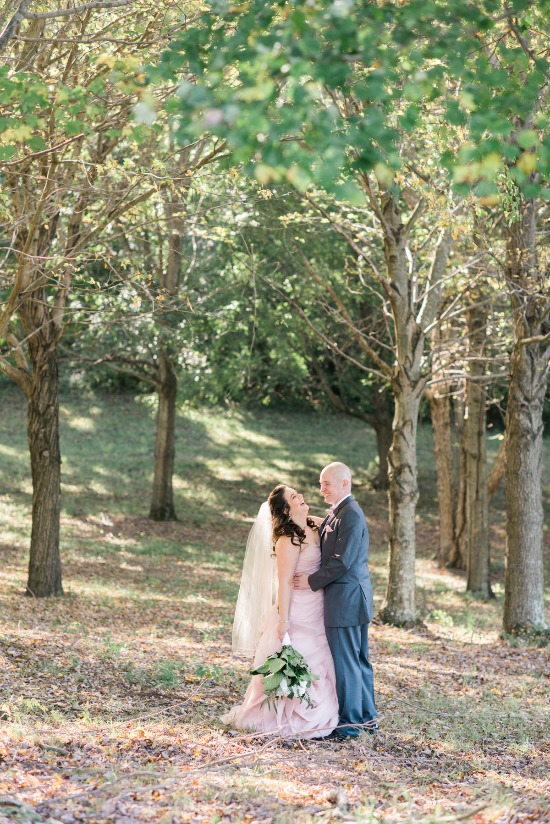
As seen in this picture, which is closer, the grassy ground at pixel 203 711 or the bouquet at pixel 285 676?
the grassy ground at pixel 203 711

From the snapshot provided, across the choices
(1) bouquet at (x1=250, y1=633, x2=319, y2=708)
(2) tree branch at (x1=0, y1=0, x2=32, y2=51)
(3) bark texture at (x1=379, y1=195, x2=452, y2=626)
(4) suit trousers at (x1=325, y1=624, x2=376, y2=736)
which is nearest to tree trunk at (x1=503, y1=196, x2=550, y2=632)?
(3) bark texture at (x1=379, y1=195, x2=452, y2=626)

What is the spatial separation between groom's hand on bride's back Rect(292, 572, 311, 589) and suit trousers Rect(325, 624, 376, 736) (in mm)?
393

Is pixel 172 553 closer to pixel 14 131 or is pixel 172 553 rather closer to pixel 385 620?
pixel 385 620

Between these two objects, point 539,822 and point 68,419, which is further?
point 68,419

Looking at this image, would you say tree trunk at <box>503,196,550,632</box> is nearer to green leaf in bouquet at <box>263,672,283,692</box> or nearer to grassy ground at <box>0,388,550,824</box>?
grassy ground at <box>0,388,550,824</box>

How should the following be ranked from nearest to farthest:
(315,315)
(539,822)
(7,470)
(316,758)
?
(539,822), (316,758), (315,315), (7,470)

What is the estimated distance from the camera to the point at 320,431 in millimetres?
35969

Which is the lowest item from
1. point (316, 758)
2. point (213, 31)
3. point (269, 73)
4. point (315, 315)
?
point (316, 758)

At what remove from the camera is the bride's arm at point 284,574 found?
734 cm

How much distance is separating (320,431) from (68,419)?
32.3ft

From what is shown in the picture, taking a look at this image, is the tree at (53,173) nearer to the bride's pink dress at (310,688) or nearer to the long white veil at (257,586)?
the long white veil at (257,586)

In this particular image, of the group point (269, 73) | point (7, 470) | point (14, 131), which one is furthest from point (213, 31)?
point (7, 470)

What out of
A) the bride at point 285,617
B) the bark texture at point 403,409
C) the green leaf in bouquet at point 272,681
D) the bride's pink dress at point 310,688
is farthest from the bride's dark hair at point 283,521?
the bark texture at point 403,409

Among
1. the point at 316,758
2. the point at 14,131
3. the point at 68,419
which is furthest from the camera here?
the point at 68,419
